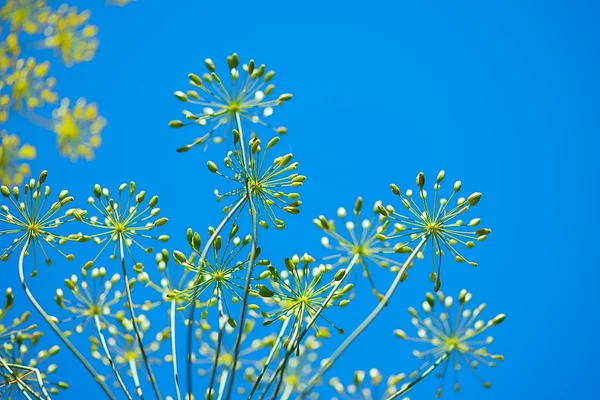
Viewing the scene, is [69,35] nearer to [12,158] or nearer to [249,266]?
[12,158]

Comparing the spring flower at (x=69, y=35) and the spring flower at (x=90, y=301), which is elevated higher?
the spring flower at (x=69, y=35)

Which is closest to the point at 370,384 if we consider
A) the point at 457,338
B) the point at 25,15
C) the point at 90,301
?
the point at 457,338

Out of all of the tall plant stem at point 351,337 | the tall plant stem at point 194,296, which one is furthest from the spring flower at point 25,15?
the tall plant stem at point 351,337

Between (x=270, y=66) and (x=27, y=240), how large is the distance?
14.8 feet

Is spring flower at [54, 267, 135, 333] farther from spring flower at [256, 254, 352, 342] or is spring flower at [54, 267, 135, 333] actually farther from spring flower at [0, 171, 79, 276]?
spring flower at [256, 254, 352, 342]

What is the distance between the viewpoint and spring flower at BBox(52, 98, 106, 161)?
3.01 meters

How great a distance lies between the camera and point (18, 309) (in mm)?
6797

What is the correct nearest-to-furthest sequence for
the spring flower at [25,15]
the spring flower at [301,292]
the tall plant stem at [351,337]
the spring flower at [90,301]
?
the spring flower at [25,15]
the tall plant stem at [351,337]
the spring flower at [301,292]
the spring flower at [90,301]

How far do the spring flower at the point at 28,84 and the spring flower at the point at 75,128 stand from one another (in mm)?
116

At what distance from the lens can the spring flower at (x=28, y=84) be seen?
2.53 metres

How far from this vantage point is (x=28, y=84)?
266 centimetres

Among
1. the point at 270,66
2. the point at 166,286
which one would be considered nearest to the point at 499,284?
the point at 270,66

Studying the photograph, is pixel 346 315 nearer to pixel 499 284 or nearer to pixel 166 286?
pixel 499 284

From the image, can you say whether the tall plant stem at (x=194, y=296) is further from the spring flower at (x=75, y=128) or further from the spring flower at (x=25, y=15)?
the spring flower at (x=25, y=15)
